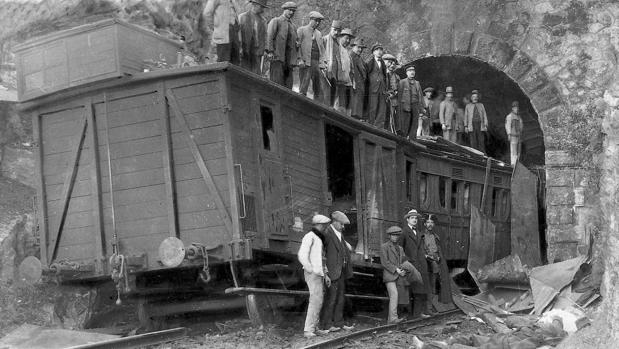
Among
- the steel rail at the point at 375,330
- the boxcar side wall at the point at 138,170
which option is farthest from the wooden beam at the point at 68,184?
the steel rail at the point at 375,330

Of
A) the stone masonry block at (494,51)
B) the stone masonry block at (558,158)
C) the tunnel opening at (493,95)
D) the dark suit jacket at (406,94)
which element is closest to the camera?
the dark suit jacket at (406,94)

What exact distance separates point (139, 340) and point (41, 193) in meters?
2.81

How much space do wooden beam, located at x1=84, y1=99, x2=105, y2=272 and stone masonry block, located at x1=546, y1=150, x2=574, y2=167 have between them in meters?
12.2

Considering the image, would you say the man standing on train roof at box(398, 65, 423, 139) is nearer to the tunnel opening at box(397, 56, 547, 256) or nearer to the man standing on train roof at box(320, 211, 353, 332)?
the man standing on train roof at box(320, 211, 353, 332)

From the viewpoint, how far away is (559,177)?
20.7 m

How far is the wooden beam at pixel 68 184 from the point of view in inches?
461

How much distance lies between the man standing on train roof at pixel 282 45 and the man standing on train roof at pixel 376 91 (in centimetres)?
236

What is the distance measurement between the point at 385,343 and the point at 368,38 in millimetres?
13620

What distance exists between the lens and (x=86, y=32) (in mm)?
11492

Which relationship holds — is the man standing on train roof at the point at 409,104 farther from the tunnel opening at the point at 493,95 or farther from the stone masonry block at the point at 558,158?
the tunnel opening at the point at 493,95

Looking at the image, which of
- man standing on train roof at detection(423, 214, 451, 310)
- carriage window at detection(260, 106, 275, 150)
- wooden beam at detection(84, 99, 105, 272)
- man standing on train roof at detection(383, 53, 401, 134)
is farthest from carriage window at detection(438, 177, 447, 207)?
wooden beam at detection(84, 99, 105, 272)

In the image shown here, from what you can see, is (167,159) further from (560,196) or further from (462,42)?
(462,42)

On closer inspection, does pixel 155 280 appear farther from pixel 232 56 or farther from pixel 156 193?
pixel 232 56

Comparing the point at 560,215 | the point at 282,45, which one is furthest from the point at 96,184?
the point at 560,215
